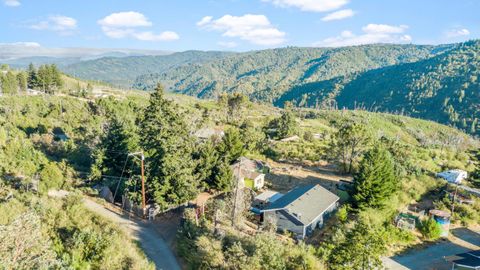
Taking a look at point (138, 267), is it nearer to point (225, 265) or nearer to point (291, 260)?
point (225, 265)

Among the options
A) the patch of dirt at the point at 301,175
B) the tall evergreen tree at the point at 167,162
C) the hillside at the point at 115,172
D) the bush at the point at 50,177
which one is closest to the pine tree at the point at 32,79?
the hillside at the point at 115,172

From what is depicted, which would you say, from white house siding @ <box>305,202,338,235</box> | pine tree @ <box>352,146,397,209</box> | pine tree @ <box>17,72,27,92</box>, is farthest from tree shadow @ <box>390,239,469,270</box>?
pine tree @ <box>17,72,27,92</box>

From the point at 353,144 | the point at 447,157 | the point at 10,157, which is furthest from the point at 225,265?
the point at 447,157

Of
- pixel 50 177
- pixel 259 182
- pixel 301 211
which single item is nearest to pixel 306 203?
pixel 301 211

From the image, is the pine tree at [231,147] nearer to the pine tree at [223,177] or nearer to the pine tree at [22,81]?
the pine tree at [223,177]

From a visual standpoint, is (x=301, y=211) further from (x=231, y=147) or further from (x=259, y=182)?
(x=231, y=147)

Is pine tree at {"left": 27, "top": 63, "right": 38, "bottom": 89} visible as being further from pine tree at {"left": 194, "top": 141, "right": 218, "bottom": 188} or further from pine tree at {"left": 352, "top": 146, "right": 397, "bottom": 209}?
pine tree at {"left": 352, "top": 146, "right": 397, "bottom": 209}
